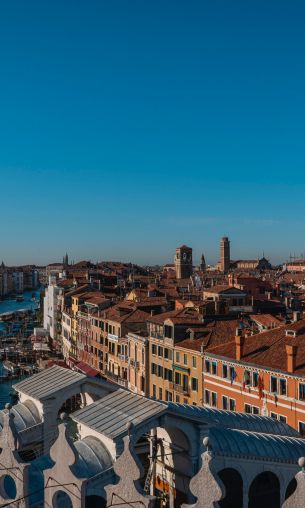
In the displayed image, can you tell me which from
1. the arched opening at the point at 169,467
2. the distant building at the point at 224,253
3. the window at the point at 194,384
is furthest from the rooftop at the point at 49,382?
the distant building at the point at 224,253

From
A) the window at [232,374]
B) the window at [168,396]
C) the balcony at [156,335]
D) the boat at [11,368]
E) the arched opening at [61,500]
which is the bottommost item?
the boat at [11,368]

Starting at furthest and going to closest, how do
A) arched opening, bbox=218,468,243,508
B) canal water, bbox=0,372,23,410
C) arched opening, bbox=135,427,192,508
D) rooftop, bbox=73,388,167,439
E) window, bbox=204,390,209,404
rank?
canal water, bbox=0,372,23,410 → window, bbox=204,390,209,404 → arched opening, bbox=135,427,192,508 → arched opening, bbox=218,468,243,508 → rooftop, bbox=73,388,167,439

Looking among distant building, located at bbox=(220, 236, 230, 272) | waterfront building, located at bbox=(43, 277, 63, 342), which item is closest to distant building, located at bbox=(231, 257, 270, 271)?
distant building, located at bbox=(220, 236, 230, 272)

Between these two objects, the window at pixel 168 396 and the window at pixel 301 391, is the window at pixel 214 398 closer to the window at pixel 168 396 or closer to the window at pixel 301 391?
the window at pixel 168 396

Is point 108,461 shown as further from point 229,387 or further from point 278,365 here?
point 229,387

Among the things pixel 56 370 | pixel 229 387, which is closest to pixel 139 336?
pixel 229 387

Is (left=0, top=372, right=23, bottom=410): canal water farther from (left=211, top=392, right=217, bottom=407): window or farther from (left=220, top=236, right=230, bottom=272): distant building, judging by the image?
(left=220, top=236, right=230, bottom=272): distant building
